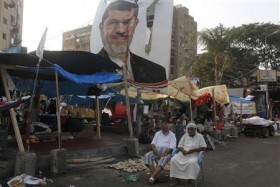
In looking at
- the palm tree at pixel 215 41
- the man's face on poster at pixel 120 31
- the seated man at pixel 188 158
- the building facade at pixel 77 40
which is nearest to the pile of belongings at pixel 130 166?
the seated man at pixel 188 158

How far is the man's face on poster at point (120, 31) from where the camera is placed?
1181 centimetres

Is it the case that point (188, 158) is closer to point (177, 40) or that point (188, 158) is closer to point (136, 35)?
point (136, 35)

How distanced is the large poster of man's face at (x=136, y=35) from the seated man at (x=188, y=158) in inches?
176

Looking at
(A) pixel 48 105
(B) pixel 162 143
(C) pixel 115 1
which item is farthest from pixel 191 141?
(A) pixel 48 105

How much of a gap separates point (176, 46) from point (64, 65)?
75.6 metres

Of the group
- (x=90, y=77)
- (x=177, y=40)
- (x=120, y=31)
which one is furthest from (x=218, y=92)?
(x=177, y=40)

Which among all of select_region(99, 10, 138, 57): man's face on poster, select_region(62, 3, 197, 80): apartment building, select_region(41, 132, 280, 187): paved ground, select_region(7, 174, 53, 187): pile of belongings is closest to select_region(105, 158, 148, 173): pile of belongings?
select_region(41, 132, 280, 187): paved ground

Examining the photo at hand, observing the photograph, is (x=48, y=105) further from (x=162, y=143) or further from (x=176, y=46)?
(x=176, y=46)

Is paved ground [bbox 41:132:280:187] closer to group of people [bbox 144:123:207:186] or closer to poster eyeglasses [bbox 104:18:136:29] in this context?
group of people [bbox 144:123:207:186]

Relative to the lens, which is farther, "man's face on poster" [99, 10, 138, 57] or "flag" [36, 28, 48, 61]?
"man's face on poster" [99, 10, 138, 57]

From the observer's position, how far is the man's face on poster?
465 inches

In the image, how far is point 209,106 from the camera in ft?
73.2

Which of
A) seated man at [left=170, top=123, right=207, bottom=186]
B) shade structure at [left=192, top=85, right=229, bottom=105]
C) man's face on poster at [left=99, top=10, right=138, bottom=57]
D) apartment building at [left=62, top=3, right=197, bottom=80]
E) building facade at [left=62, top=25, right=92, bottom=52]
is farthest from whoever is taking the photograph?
apartment building at [left=62, top=3, right=197, bottom=80]

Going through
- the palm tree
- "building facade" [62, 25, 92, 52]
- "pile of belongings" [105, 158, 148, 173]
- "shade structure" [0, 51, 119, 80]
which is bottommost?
"pile of belongings" [105, 158, 148, 173]
